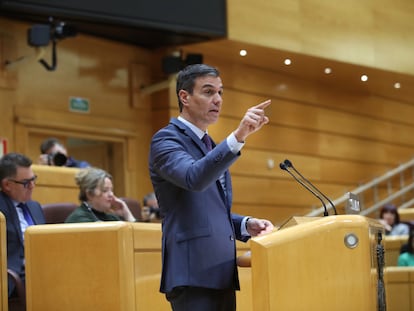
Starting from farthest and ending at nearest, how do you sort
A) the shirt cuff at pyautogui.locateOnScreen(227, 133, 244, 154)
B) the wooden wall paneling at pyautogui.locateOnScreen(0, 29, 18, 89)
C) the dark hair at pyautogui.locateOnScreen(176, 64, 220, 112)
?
the wooden wall paneling at pyautogui.locateOnScreen(0, 29, 18, 89) < the dark hair at pyautogui.locateOnScreen(176, 64, 220, 112) < the shirt cuff at pyautogui.locateOnScreen(227, 133, 244, 154)

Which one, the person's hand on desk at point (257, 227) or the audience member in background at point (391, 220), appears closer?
the person's hand on desk at point (257, 227)

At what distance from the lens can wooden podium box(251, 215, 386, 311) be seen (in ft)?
7.02

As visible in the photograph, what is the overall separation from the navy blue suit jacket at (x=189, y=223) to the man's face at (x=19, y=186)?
173 centimetres

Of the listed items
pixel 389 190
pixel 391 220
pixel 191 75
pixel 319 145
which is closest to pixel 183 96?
pixel 191 75

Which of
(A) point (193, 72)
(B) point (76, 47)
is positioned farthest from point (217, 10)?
(A) point (193, 72)

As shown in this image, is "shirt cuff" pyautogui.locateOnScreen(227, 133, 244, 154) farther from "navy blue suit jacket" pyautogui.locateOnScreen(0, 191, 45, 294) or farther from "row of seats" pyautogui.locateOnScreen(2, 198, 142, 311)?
"navy blue suit jacket" pyautogui.locateOnScreen(0, 191, 45, 294)

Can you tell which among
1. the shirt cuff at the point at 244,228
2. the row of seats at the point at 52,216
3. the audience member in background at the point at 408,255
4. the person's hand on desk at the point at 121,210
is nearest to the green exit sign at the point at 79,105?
the row of seats at the point at 52,216

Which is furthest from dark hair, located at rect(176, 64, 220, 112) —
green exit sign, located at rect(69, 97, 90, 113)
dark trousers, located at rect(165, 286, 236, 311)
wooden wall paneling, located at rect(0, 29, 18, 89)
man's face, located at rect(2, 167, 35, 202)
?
green exit sign, located at rect(69, 97, 90, 113)

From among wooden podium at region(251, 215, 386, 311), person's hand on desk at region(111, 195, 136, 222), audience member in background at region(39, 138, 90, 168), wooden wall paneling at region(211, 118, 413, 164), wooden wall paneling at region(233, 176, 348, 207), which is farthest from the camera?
wooden wall paneling at region(211, 118, 413, 164)

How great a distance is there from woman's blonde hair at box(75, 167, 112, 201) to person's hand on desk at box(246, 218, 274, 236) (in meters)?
1.71

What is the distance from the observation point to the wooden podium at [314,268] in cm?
214

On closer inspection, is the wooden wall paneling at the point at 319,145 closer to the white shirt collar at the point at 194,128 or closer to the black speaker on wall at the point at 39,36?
the black speaker on wall at the point at 39,36

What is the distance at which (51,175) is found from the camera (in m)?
4.85

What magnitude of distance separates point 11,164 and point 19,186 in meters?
0.11
